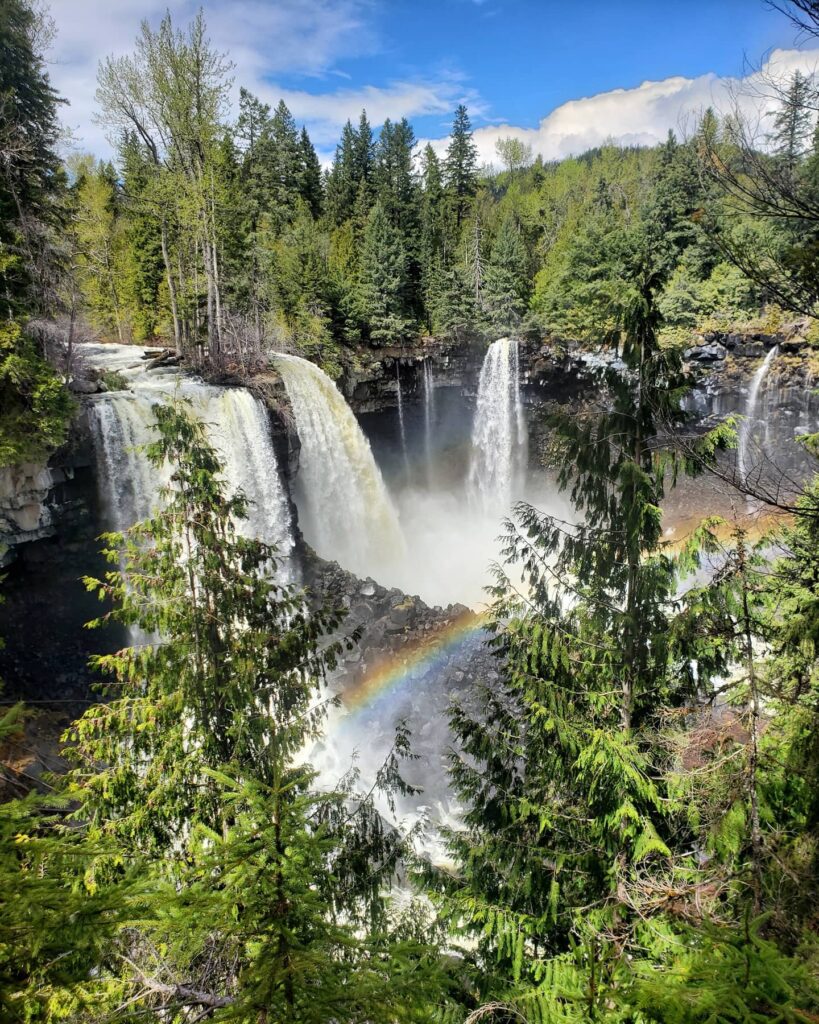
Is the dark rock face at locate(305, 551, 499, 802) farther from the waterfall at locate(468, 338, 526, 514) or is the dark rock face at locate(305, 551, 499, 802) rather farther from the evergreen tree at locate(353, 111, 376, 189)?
the evergreen tree at locate(353, 111, 376, 189)

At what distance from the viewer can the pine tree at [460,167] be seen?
1607 inches

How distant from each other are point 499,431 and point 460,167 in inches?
961

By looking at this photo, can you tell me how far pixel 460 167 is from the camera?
135 feet

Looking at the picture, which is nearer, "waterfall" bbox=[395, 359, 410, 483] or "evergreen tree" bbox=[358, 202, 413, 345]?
"evergreen tree" bbox=[358, 202, 413, 345]

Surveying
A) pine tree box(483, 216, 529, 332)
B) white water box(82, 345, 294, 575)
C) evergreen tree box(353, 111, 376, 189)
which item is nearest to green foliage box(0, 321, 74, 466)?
white water box(82, 345, 294, 575)

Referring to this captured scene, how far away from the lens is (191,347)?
22016 millimetres

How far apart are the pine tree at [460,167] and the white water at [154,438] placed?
95.6 feet

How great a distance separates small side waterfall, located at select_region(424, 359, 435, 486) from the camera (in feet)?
101

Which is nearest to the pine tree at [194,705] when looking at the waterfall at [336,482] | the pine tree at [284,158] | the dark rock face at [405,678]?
the dark rock face at [405,678]

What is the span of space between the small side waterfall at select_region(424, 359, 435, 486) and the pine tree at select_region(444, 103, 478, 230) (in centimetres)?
1658

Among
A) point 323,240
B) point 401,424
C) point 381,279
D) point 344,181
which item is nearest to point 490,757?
point 401,424

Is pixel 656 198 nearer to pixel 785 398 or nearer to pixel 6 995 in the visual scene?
pixel 785 398

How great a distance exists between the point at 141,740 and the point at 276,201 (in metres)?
38.3

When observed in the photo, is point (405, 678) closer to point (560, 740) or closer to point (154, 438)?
point (154, 438)
